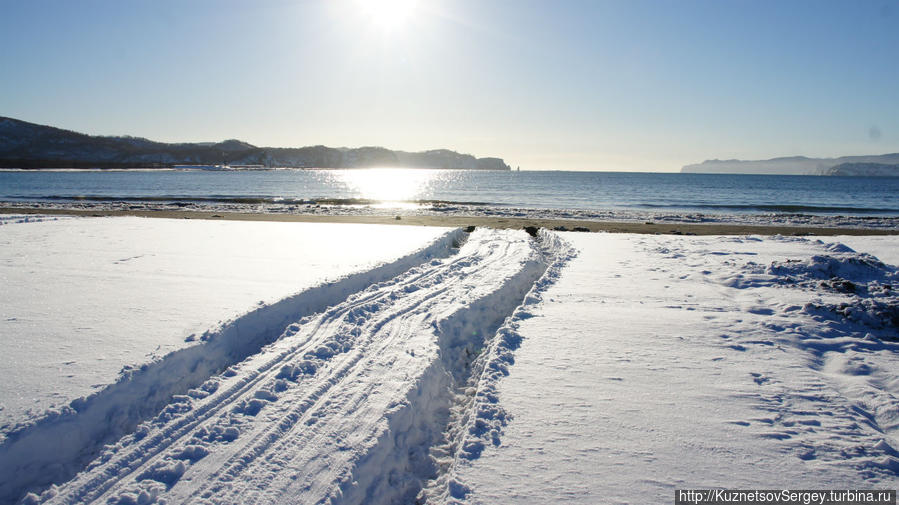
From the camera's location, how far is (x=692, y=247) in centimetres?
1220

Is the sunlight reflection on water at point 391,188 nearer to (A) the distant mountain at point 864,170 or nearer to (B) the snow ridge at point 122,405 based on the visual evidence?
(B) the snow ridge at point 122,405

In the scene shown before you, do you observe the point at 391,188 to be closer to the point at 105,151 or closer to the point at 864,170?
the point at 105,151

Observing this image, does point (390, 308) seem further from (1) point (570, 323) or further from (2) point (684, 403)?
(2) point (684, 403)

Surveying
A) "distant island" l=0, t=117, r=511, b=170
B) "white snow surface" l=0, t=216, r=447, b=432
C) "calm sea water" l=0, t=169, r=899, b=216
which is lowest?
"white snow surface" l=0, t=216, r=447, b=432

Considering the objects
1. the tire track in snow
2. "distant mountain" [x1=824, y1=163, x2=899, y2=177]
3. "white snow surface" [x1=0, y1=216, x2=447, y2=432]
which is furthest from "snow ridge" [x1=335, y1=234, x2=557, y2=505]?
"distant mountain" [x1=824, y1=163, x2=899, y2=177]

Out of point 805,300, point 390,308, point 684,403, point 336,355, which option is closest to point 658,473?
point 684,403

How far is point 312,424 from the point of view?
11.7ft

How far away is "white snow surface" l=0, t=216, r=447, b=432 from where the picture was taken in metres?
4.02

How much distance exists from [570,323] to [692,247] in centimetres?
793

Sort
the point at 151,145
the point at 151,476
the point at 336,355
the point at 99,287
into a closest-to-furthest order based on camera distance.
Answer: the point at 151,476 < the point at 336,355 < the point at 99,287 < the point at 151,145

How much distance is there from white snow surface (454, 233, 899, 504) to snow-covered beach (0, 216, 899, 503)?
22 millimetres

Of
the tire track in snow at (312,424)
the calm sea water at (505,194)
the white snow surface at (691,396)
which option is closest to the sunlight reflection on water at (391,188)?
the calm sea water at (505,194)

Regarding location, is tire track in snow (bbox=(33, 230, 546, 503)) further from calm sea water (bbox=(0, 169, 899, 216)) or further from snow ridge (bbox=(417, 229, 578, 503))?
calm sea water (bbox=(0, 169, 899, 216))

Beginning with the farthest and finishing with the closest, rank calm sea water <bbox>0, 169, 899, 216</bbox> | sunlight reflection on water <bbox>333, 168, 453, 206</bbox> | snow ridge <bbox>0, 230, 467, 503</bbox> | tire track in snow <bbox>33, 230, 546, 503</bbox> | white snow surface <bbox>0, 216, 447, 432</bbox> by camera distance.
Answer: sunlight reflection on water <bbox>333, 168, 453, 206</bbox> < calm sea water <bbox>0, 169, 899, 216</bbox> < white snow surface <bbox>0, 216, 447, 432</bbox> < snow ridge <bbox>0, 230, 467, 503</bbox> < tire track in snow <bbox>33, 230, 546, 503</bbox>
